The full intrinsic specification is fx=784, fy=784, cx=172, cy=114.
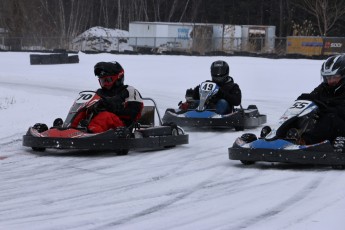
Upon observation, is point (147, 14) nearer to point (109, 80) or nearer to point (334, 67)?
point (109, 80)

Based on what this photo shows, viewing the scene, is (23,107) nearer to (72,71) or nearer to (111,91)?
(111,91)

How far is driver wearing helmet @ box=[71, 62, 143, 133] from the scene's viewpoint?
927 cm

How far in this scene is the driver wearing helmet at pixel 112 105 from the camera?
Answer: 9266 mm

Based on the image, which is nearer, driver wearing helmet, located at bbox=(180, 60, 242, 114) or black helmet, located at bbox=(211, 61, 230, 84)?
driver wearing helmet, located at bbox=(180, 60, 242, 114)

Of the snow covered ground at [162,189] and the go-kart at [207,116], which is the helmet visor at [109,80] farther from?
the go-kart at [207,116]

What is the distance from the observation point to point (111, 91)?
9.95m

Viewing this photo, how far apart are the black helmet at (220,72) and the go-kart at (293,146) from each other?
4052 millimetres

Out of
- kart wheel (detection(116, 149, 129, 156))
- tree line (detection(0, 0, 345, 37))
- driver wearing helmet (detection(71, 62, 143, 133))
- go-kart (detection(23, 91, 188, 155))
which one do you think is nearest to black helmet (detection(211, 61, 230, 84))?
go-kart (detection(23, 91, 188, 155))

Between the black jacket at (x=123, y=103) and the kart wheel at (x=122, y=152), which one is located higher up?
the black jacket at (x=123, y=103)

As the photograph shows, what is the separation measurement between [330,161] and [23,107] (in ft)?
26.1

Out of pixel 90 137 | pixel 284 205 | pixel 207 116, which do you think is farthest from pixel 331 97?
pixel 207 116

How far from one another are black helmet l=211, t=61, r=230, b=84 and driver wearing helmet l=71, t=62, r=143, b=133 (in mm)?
2945

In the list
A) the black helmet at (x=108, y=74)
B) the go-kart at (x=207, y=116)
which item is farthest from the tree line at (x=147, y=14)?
the black helmet at (x=108, y=74)

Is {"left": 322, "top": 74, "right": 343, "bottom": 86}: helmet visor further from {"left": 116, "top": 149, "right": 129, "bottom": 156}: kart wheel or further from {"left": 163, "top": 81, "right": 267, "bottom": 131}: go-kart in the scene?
{"left": 163, "top": 81, "right": 267, "bottom": 131}: go-kart
